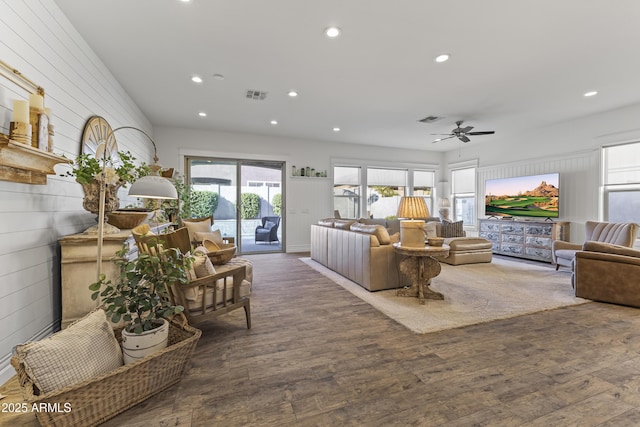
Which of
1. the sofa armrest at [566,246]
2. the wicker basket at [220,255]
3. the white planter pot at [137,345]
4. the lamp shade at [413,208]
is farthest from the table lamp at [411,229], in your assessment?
the sofa armrest at [566,246]

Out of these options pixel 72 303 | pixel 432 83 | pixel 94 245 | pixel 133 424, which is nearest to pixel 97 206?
pixel 94 245

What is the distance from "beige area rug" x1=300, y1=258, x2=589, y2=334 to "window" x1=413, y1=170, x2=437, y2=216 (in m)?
4.02

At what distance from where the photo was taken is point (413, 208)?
304cm

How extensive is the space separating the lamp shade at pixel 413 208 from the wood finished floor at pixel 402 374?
111cm

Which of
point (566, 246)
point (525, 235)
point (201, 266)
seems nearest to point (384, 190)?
point (525, 235)

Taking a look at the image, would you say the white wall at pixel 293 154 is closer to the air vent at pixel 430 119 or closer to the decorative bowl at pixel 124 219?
the air vent at pixel 430 119

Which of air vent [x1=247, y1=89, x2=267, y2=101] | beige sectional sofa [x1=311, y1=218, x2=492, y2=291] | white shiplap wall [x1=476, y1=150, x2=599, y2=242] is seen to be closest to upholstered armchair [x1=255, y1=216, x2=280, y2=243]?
beige sectional sofa [x1=311, y1=218, x2=492, y2=291]

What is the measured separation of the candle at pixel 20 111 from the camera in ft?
5.82

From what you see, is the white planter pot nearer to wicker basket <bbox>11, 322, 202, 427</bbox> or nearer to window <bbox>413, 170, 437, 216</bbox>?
wicker basket <bbox>11, 322, 202, 427</bbox>

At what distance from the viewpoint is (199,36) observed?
2871 mm

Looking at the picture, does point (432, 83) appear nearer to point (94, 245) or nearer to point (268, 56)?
point (268, 56)

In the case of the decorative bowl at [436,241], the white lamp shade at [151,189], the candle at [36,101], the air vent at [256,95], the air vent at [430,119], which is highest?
the air vent at [430,119]

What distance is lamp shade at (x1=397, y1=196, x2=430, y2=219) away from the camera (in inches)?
119

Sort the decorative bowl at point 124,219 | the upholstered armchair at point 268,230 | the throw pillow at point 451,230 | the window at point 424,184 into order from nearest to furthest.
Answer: the decorative bowl at point 124,219 < the throw pillow at point 451,230 < the upholstered armchair at point 268,230 < the window at point 424,184
